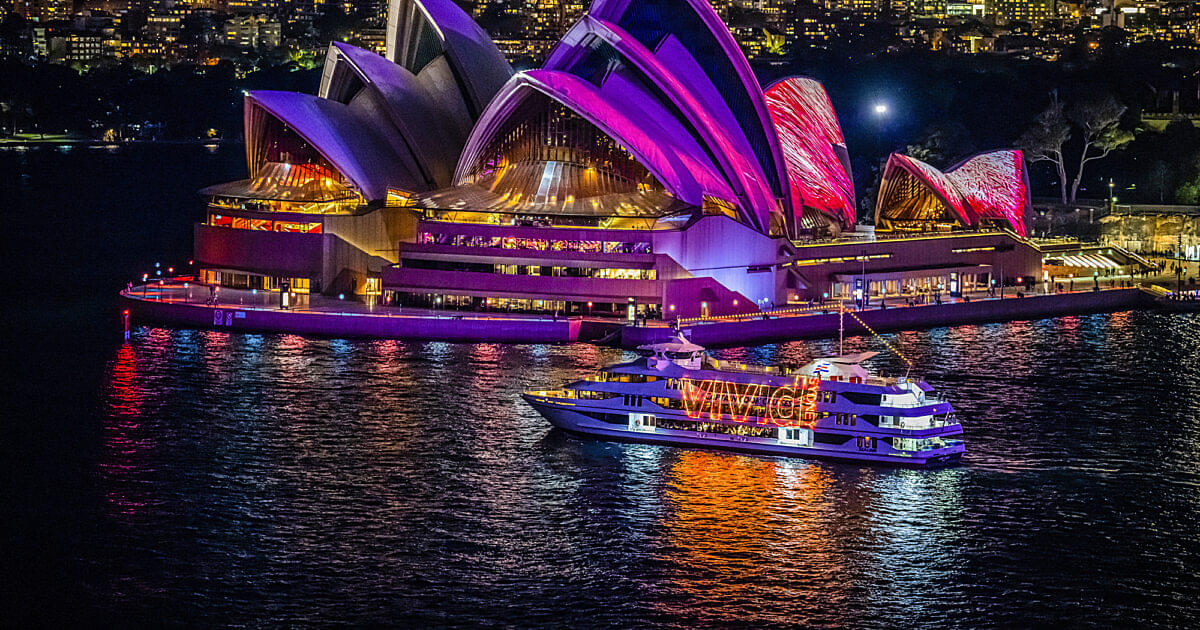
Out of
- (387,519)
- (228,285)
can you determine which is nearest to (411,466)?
(387,519)

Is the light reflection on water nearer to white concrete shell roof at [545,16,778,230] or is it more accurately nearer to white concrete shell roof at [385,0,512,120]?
white concrete shell roof at [545,16,778,230]

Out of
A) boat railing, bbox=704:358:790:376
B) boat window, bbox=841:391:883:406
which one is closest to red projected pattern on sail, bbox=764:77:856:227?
boat railing, bbox=704:358:790:376

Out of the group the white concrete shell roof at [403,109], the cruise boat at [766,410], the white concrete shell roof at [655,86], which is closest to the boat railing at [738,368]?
the cruise boat at [766,410]

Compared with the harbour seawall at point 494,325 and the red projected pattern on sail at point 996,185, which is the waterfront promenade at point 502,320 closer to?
the harbour seawall at point 494,325

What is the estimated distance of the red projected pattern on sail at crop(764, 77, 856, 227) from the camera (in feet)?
254

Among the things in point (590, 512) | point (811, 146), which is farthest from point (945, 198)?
point (590, 512)

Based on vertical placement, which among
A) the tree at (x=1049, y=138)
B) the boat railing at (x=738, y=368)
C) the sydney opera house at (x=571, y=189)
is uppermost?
the tree at (x=1049, y=138)

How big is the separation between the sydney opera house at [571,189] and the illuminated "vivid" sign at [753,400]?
59.8ft

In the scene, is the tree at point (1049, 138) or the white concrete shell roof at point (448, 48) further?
the tree at point (1049, 138)

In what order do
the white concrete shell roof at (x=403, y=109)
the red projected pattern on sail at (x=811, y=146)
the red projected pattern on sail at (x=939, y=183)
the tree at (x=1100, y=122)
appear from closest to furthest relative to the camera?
the white concrete shell roof at (x=403, y=109) < the red projected pattern on sail at (x=811, y=146) < the red projected pattern on sail at (x=939, y=183) < the tree at (x=1100, y=122)

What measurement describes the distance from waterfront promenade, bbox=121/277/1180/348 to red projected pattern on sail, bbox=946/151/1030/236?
29.4 ft

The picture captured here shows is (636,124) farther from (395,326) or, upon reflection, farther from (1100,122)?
(1100,122)

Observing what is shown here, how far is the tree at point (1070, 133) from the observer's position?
97.0 meters

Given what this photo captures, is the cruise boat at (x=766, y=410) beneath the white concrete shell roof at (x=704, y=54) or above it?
beneath
